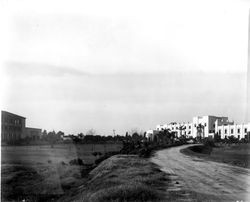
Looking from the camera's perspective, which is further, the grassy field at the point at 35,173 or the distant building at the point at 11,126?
the grassy field at the point at 35,173

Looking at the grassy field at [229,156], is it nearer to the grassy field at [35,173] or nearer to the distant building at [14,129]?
the grassy field at [35,173]

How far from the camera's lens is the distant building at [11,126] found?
7.75 metres

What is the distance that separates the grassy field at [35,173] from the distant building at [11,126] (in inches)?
14.5

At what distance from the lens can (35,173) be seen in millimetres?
13352

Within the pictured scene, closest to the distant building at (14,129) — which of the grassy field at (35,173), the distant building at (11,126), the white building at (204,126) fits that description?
the distant building at (11,126)

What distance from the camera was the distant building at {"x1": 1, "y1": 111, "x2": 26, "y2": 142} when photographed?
7746mm

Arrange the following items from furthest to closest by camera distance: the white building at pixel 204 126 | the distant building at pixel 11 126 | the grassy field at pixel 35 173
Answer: the white building at pixel 204 126 → the grassy field at pixel 35 173 → the distant building at pixel 11 126

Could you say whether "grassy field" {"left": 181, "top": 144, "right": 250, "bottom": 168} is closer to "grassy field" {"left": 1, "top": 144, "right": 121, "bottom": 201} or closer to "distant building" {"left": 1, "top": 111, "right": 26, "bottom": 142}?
"grassy field" {"left": 1, "top": 144, "right": 121, "bottom": 201}

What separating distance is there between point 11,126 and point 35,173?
19.0 feet

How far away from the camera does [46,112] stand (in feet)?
28.3

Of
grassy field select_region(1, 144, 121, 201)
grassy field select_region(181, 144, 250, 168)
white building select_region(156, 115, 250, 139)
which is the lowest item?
grassy field select_region(181, 144, 250, 168)

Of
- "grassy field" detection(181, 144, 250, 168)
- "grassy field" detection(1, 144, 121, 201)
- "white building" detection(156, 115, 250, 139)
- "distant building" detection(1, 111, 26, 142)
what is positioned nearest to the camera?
"distant building" detection(1, 111, 26, 142)

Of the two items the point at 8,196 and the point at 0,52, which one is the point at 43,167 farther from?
the point at 0,52

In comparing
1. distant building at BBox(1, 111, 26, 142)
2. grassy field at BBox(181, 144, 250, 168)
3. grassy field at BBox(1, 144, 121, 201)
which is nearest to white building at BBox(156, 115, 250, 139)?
grassy field at BBox(181, 144, 250, 168)
